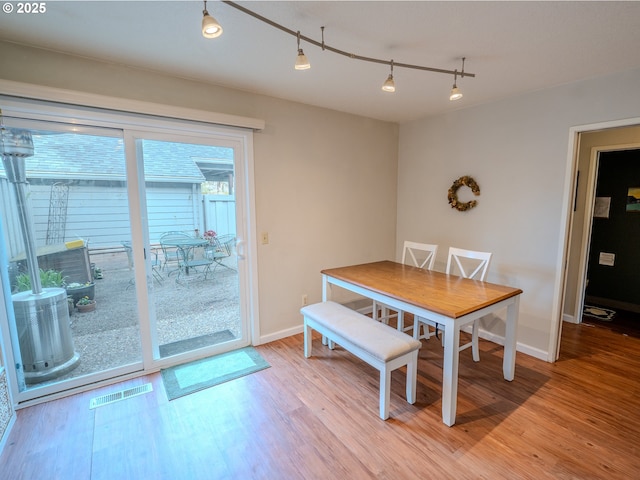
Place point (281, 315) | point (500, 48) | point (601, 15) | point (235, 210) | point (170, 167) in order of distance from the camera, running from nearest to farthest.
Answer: point (601, 15), point (500, 48), point (170, 167), point (235, 210), point (281, 315)

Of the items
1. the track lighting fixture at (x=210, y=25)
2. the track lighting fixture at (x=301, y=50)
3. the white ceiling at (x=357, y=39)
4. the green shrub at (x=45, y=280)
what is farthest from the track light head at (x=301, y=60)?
the green shrub at (x=45, y=280)

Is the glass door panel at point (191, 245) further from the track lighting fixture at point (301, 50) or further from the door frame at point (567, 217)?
the door frame at point (567, 217)

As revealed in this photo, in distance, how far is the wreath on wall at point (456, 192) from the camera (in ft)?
10.3

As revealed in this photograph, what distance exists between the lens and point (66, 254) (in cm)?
222

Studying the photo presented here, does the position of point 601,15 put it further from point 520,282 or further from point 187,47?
point 187,47

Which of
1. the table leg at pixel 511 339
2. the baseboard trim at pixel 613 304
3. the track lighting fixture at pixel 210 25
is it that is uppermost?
the track lighting fixture at pixel 210 25

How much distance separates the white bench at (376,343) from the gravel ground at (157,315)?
964 mm

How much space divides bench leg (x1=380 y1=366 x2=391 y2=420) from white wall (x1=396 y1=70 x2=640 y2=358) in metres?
1.76

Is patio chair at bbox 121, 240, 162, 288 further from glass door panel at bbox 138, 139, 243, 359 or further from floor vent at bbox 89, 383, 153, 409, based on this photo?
floor vent at bbox 89, 383, 153, 409

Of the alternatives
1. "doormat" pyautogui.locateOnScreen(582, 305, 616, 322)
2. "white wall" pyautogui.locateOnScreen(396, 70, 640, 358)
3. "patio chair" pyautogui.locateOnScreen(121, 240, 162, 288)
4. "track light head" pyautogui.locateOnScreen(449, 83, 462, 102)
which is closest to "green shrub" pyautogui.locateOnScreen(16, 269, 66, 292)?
"patio chair" pyautogui.locateOnScreen(121, 240, 162, 288)

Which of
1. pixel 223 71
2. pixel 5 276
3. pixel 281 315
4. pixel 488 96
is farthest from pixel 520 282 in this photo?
pixel 5 276

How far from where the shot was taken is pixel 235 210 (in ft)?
9.29

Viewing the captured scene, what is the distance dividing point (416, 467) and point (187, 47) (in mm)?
2852

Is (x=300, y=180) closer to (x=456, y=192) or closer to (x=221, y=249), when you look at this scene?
(x=221, y=249)
